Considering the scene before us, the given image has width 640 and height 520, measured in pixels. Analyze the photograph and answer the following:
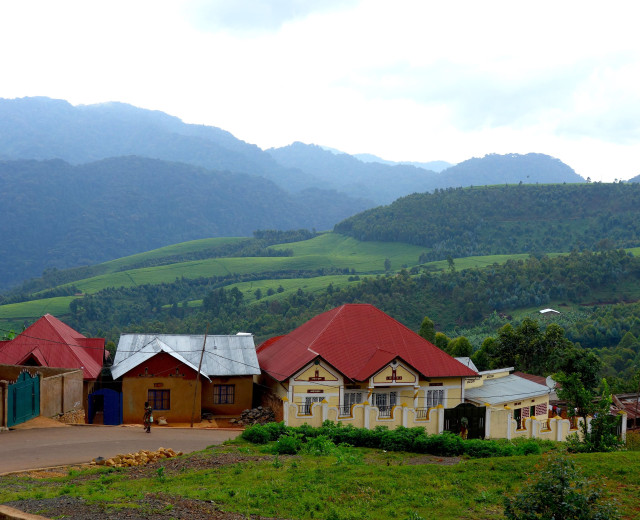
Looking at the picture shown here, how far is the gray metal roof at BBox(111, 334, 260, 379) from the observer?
29.5 meters

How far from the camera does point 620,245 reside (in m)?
145

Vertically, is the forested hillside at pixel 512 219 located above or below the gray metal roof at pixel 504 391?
above

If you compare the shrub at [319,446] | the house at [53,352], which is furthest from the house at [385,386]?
the house at [53,352]

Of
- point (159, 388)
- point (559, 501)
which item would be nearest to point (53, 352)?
point (159, 388)

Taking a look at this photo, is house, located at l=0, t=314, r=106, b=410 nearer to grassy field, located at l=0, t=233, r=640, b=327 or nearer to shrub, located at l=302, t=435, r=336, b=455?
shrub, located at l=302, t=435, r=336, b=455

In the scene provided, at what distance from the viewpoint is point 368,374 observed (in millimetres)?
27922

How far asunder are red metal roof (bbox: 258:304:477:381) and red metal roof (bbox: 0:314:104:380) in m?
8.18

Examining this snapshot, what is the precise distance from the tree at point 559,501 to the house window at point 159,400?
21761 millimetres

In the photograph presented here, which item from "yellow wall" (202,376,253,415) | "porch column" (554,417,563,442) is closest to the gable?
"porch column" (554,417,563,442)

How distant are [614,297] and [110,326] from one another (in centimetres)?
7983

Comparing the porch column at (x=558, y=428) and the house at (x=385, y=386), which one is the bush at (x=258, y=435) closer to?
the house at (x=385, y=386)

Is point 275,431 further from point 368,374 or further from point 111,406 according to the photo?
point 111,406

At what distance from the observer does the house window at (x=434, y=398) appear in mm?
29594

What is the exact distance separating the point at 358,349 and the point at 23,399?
13847 mm
